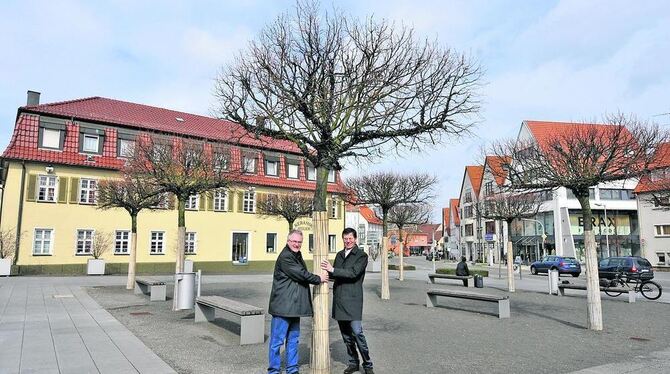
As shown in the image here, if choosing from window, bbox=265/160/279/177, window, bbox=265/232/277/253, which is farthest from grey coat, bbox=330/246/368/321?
window, bbox=265/232/277/253

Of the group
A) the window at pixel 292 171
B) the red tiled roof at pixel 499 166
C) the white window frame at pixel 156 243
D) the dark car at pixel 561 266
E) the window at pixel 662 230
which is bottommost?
the dark car at pixel 561 266

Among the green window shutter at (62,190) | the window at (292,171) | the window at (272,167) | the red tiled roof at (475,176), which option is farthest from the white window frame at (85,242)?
the red tiled roof at (475,176)

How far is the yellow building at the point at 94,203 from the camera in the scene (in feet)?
85.8

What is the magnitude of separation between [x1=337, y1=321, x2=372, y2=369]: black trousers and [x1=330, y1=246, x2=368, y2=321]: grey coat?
13cm

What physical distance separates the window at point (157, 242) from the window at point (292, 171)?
10.8 m

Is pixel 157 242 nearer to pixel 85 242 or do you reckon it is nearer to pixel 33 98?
pixel 85 242

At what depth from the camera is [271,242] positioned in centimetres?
3762

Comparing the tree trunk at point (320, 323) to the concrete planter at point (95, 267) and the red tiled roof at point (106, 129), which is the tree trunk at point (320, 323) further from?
the concrete planter at point (95, 267)

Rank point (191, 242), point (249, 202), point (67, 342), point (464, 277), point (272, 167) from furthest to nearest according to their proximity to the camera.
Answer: point (272, 167) < point (249, 202) < point (191, 242) < point (464, 277) < point (67, 342)

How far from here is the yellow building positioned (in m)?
26.1

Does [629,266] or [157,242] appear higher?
[157,242]

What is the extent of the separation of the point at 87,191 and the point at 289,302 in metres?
27.1

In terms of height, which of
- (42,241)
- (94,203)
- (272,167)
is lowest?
(42,241)

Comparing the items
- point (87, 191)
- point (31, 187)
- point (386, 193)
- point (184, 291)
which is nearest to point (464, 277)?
point (386, 193)
